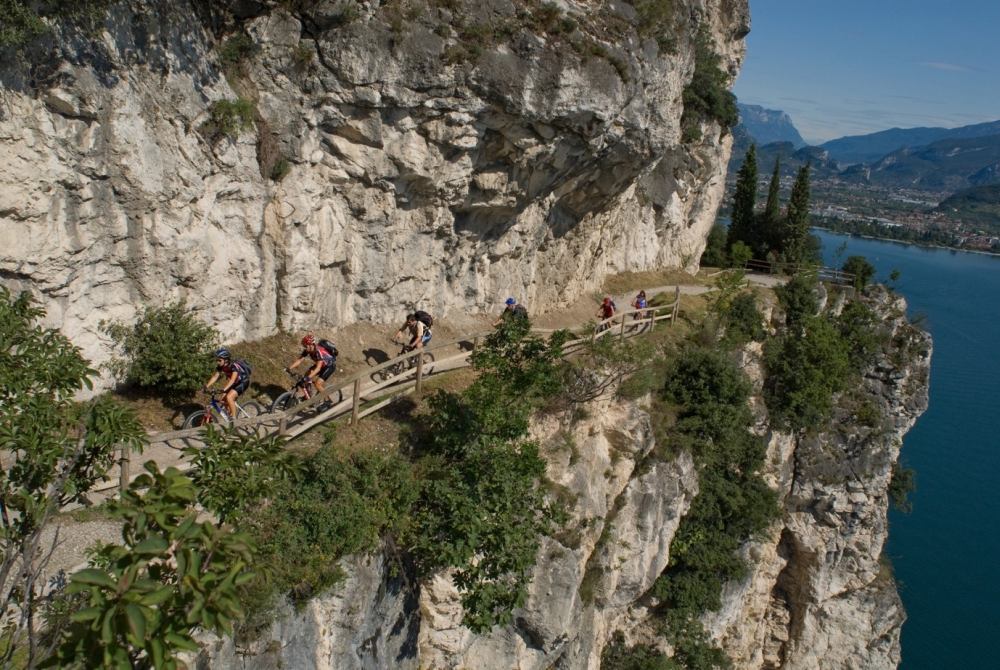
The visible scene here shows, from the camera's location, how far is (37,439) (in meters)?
4.55

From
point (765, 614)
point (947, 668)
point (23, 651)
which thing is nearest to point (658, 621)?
point (765, 614)

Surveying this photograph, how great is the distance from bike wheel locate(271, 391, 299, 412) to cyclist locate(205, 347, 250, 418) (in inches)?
31.9

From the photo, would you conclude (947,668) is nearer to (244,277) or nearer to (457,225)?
(457,225)

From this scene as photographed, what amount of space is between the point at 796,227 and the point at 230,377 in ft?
97.1

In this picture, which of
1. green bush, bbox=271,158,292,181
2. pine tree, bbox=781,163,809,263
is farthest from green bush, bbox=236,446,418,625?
pine tree, bbox=781,163,809,263

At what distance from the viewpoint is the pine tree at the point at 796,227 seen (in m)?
32.1

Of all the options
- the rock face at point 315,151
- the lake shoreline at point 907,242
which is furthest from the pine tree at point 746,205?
the lake shoreline at point 907,242

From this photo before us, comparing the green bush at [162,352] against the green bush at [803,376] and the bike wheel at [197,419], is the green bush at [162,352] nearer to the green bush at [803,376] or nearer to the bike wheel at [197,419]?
the bike wheel at [197,419]

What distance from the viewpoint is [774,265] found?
103ft

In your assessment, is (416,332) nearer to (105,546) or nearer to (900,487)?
(105,546)

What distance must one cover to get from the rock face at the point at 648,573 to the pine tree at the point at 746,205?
31.7 feet

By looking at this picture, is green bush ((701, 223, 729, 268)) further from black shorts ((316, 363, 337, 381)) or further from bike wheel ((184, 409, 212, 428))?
bike wheel ((184, 409, 212, 428))

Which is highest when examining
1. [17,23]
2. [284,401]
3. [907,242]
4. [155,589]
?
[17,23]

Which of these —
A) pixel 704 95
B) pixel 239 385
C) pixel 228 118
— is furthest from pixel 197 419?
pixel 704 95
